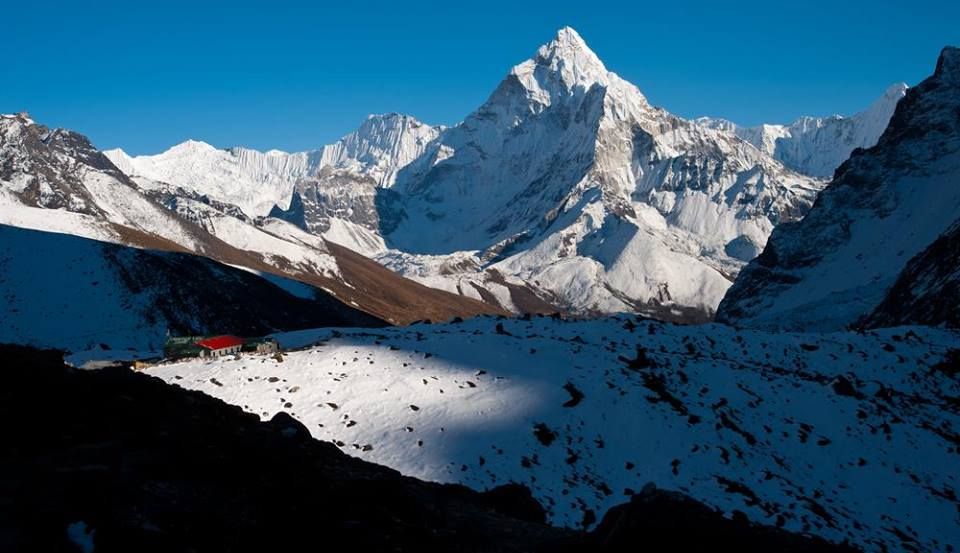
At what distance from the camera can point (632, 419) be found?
31016mm

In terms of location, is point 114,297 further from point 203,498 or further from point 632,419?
point 203,498

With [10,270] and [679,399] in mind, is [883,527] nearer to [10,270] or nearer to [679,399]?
[679,399]

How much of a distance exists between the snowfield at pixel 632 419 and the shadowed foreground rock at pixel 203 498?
9.28m

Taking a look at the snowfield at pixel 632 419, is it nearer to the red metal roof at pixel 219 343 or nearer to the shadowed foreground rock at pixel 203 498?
the red metal roof at pixel 219 343

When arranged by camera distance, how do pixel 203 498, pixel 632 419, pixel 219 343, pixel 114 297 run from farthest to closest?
pixel 114 297, pixel 219 343, pixel 632 419, pixel 203 498

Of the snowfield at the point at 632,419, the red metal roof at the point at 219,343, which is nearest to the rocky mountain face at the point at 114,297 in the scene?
the red metal roof at the point at 219,343

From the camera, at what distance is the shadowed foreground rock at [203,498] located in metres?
11.4

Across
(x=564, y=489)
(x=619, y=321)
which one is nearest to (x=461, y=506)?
(x=564, y=489)

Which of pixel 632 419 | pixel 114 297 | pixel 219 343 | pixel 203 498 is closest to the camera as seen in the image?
pixel 203 498

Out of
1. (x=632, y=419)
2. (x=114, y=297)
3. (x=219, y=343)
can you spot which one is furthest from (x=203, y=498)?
(x=114, y=297)

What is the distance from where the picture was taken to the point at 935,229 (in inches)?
7082

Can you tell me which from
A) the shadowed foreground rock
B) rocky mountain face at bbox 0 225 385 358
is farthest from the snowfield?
rocky mountain face at bbox 0 225 385 358

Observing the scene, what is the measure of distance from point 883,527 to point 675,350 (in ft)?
58.7

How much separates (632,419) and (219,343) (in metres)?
22.6
